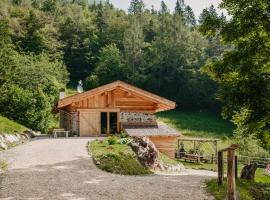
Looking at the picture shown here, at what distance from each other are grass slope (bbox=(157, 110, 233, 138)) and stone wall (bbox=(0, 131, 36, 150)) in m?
27.4

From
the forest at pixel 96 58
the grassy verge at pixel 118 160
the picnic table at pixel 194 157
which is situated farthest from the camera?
the forest at pixel 96 58

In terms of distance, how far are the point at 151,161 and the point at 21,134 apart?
13233 mm

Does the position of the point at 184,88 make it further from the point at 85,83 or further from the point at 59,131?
the point at 59,131

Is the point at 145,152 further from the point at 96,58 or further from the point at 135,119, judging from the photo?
the point at 96,58

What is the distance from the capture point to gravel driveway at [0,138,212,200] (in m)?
11.8

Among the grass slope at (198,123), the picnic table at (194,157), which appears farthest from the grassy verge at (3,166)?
the grass slope at (198,123)

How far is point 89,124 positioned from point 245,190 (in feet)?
62.7

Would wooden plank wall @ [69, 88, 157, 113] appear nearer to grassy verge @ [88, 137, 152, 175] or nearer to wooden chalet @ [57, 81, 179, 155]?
wooden chalet @ [57, 81, 179, 155]

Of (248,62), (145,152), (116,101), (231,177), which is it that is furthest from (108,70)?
(231,177)

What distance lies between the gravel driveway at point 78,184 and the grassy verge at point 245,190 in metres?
0.39

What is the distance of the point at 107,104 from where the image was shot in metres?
31.0

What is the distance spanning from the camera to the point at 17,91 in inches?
1515

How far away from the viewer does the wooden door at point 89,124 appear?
30.6 m

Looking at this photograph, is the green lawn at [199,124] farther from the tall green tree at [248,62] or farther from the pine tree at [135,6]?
Answer: the pine tree at [135,6]
